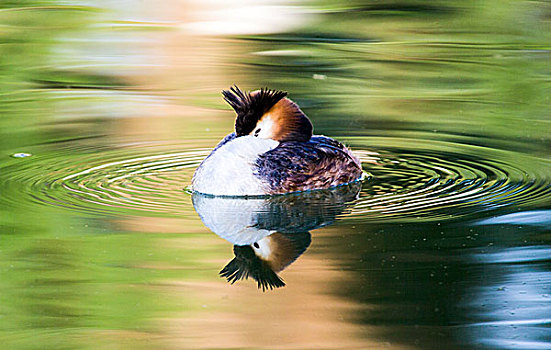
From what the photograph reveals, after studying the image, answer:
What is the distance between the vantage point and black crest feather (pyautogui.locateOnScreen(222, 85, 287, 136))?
8.38 m

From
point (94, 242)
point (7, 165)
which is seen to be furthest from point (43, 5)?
point (94, 242)

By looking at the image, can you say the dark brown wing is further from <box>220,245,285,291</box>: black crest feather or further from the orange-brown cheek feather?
<box>220,245,285,291</box>: black crest feather

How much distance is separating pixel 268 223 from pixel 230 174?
2.50ft

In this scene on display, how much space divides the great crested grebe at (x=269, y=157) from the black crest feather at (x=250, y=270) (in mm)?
1328

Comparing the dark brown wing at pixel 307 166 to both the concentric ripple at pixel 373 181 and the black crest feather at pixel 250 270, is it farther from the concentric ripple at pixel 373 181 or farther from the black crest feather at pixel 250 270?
the black crest feather at pixel 250 270

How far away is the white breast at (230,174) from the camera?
27.4 feet

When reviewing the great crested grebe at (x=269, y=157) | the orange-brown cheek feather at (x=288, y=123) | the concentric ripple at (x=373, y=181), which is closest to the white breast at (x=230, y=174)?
the great crested grebe at (x=269, y=157)

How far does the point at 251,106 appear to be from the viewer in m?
8.47

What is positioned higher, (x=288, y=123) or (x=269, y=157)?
(x=288, y=123)

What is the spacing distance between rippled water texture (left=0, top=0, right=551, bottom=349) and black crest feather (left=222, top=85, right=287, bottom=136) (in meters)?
0.64

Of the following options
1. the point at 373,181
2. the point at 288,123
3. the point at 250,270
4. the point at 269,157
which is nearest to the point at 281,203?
the point at 269,157

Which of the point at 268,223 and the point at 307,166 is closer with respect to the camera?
the point at 268,223

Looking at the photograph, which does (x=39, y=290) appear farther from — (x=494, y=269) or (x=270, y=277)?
(x=494, y=269)

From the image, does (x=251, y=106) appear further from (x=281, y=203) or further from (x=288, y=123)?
(x=281, y=203)
